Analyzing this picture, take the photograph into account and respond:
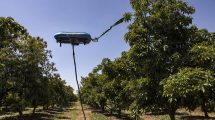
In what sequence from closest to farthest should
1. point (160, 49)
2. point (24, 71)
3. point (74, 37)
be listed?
point (74, 37), point (160, 49), point (24, 71)

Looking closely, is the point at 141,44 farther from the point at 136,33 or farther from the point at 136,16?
A: the point at 136,16

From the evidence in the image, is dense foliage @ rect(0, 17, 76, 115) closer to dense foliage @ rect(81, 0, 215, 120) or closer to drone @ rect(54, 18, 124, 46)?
dense foliage @ rect(81, 0, 215, 120)

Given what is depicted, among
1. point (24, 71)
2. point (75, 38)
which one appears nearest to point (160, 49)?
point (75, 38)

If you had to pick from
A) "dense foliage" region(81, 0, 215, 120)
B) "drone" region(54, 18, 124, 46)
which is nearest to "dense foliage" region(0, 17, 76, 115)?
"dense foliage" region(81, 0, 215, 120)

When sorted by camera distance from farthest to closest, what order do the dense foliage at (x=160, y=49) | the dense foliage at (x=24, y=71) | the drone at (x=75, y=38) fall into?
the dense foliage at (x=24, y=71)
the dense foliage at (x=160, y=49)
the drone at (x=75, y=38)

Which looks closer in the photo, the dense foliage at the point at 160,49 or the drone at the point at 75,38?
the drone at the point at 75,38

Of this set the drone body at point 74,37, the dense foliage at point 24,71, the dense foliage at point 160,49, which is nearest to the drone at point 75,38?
the drone body at point 74,37

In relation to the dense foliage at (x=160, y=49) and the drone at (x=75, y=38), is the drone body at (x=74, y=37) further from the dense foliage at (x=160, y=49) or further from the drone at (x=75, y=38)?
the dense foliage at (x=160, y=49)

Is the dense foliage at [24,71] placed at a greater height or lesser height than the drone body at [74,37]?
greater

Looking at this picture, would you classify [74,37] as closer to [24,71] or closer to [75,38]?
[75,38]

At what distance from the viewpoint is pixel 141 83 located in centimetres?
1552

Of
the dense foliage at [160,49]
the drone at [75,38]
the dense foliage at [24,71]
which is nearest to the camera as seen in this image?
the drone at [75,38]

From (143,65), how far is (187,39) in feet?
8.85

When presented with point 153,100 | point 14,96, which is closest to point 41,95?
point 14,96
